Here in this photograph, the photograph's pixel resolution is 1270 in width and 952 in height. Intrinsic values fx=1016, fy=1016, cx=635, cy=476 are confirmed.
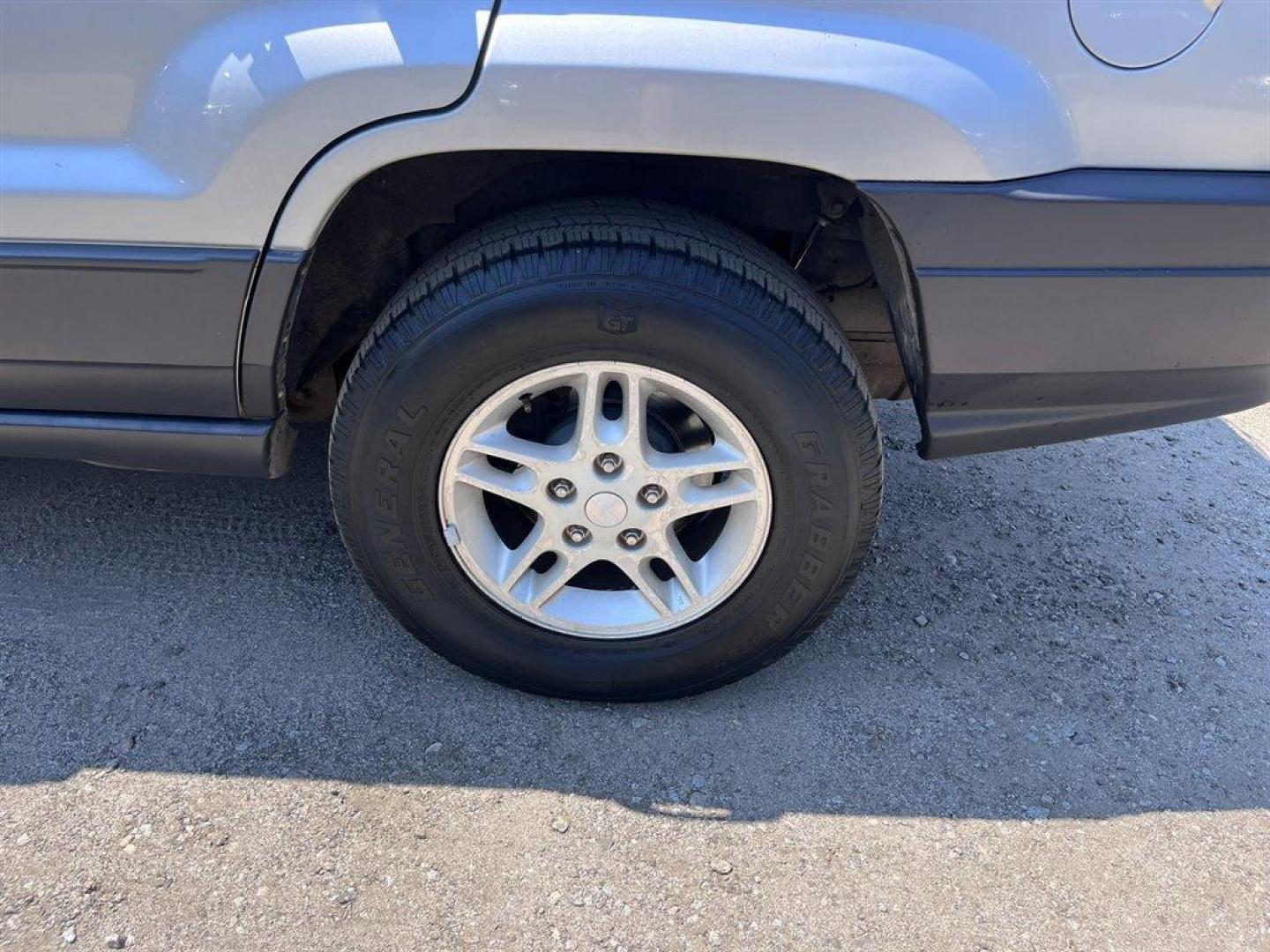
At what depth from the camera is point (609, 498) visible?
2.09 meters

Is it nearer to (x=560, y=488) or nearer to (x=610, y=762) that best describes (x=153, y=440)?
(x=560, y=488)

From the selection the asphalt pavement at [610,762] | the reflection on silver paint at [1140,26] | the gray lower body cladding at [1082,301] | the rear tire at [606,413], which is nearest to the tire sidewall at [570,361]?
the rear tire at [606,413]

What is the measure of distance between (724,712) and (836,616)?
47 centimetres

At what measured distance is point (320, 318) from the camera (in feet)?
7.52

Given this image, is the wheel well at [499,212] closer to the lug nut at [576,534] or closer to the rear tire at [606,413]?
the rear tire at [606,413]

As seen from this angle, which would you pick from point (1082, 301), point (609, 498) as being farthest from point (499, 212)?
point (1082, 301)

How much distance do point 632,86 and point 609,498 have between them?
799 millimetres

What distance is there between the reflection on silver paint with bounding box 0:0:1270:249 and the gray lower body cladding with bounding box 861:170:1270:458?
2.2 inches

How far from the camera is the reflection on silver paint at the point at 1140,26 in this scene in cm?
166

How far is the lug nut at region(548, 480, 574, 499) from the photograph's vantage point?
6.88ft

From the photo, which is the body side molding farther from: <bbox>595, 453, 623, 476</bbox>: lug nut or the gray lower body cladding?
the gray lower body cladding

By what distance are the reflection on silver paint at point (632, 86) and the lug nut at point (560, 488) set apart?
0.67 meters

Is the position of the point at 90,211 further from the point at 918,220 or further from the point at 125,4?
the point at 918,220

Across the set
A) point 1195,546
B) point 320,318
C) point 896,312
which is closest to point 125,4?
point 320,318
